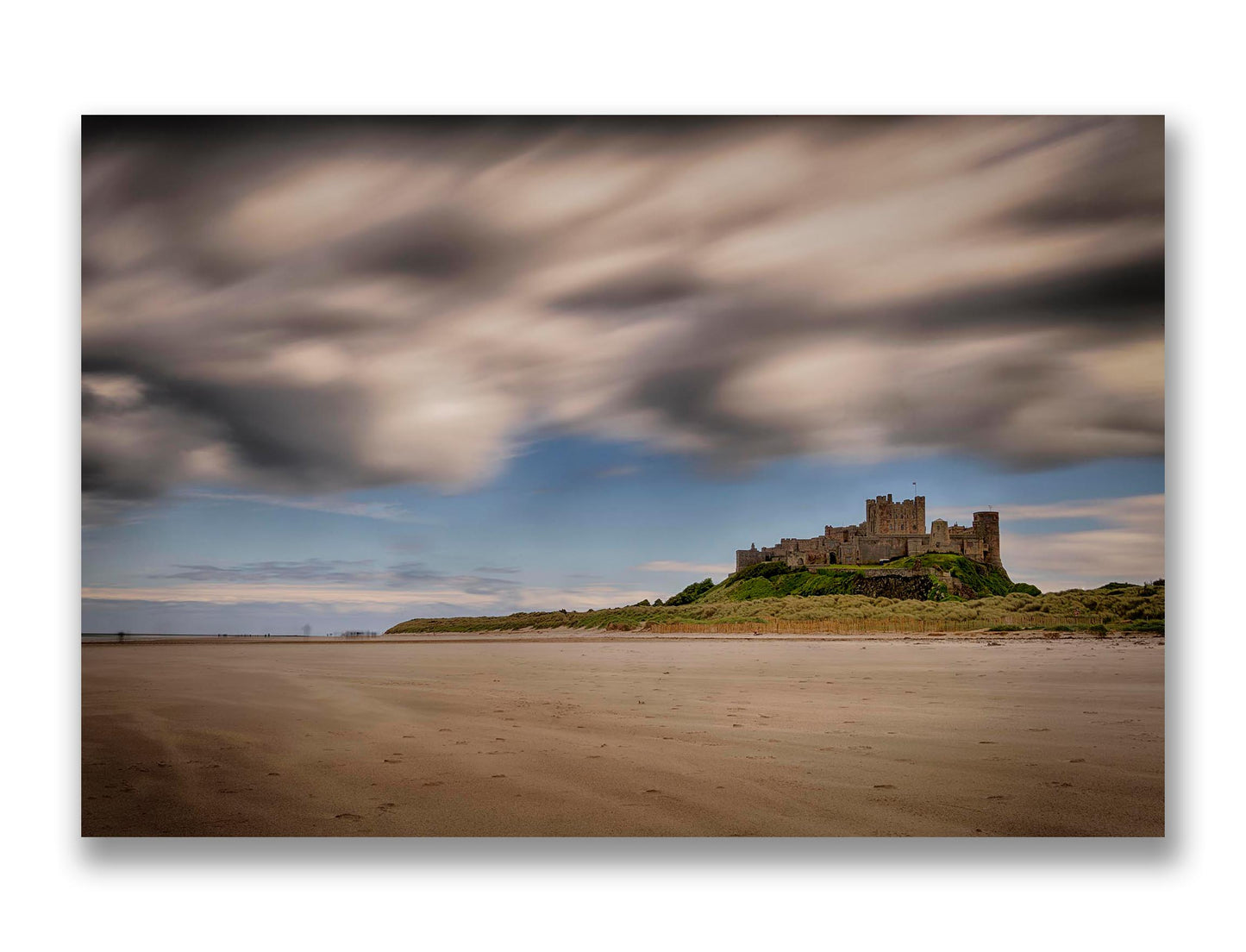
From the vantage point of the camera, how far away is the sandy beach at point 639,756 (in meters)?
3.57

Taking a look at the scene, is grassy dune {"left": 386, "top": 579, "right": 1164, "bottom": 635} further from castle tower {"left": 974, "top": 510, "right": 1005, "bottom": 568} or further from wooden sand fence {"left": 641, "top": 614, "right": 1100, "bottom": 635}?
castle tower {"left": 974, "top": 510, "right": 1005, "bottom": 568}

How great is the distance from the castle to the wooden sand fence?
1.84 metres

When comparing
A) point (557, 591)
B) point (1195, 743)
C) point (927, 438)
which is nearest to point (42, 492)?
point (557, 591)

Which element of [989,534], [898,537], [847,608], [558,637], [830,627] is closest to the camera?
[989,534]

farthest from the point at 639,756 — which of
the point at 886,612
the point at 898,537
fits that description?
the point at 886,612

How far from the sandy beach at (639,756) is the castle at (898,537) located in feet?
2.84

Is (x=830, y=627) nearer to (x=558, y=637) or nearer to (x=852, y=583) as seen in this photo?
(x=852, y=583)

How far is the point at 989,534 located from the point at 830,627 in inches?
248

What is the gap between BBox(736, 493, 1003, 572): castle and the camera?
469 cm

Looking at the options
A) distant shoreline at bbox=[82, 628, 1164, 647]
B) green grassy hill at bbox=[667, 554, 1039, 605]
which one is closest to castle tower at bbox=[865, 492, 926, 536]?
green grassy hill at bbox=[667, 554, 1039, 605]

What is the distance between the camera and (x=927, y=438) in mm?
4613

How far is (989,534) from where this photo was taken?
4805mm

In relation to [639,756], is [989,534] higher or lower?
higher
